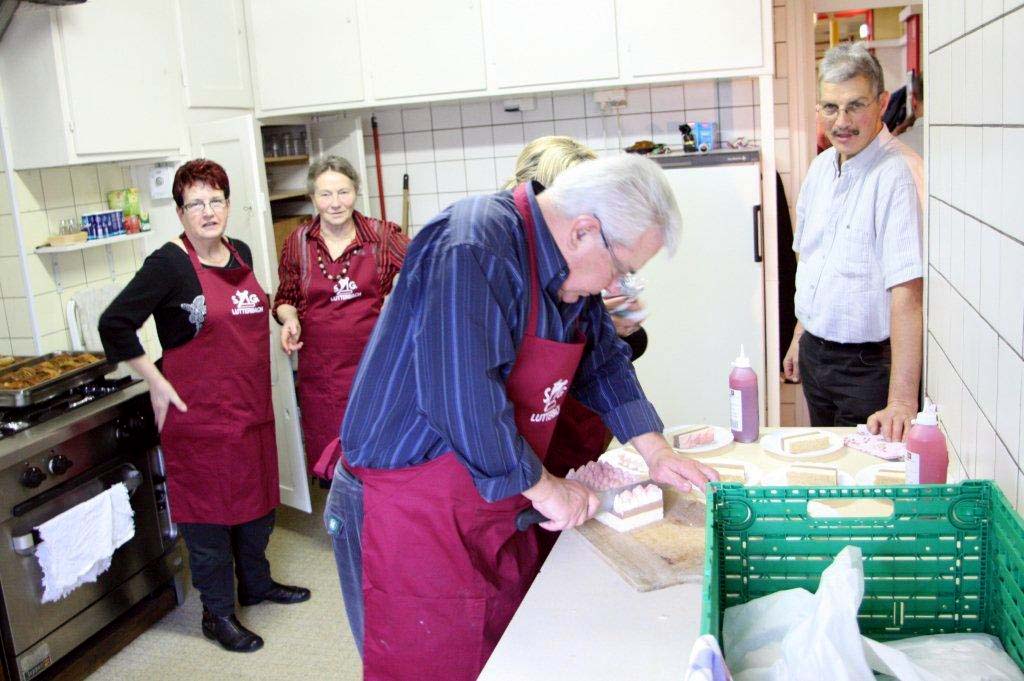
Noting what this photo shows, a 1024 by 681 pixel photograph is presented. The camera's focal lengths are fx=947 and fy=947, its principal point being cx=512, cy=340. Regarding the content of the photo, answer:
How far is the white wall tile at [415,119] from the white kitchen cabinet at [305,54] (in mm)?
395

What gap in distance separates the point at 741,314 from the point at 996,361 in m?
2.31

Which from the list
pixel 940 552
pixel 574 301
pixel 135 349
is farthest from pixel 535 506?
pixel 135 349

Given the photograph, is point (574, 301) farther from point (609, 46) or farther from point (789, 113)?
point (789, 113)

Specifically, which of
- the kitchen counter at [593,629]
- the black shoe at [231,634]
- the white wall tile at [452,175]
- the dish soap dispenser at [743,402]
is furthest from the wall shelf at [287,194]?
the kitchen counter at [593,629]

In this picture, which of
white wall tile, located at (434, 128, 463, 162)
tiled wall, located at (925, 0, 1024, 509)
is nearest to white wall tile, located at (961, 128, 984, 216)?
tiled wall, located at (925, 0, 1024, 509)

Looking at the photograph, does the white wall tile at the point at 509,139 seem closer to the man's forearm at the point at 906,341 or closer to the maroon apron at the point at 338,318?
the maroon apron at the point at 338,318

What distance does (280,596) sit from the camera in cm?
315

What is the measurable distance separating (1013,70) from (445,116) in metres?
3.22

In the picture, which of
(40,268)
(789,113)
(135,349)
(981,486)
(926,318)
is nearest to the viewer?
(981,486)

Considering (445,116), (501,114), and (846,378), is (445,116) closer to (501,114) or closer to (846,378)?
(501,114)

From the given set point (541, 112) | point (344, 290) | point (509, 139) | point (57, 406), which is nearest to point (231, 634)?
point (57, 406)

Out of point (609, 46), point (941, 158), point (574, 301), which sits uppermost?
point (609, 46)

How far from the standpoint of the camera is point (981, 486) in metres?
1.16

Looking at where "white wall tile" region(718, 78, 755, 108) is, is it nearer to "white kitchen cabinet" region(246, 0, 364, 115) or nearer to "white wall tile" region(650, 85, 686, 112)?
"white wall tile" region(650, 85, 686, 112)
